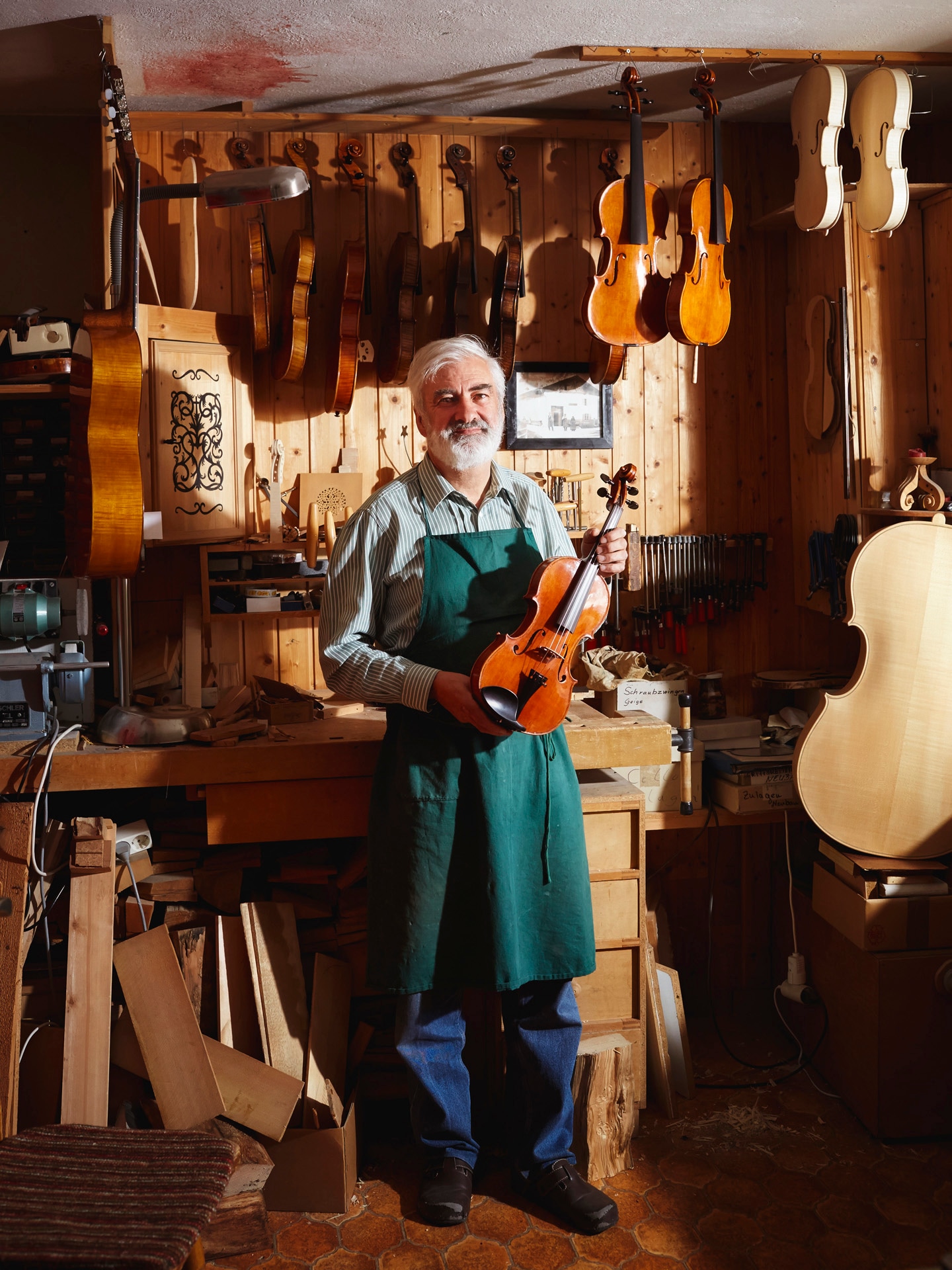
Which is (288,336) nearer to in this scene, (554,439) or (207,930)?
(554,439)

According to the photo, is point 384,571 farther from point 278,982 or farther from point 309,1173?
point 309,1173

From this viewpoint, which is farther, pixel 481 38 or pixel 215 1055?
pixel 481 38

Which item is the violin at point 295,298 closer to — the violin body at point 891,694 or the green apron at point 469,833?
the green apron at point 469,833

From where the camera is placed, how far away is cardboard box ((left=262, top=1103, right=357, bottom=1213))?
2533 millimetres

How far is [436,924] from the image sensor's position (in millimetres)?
2416

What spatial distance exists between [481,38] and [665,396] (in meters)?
1.31

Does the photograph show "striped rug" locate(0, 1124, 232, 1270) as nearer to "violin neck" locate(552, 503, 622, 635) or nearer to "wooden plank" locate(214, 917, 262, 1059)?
"wooden plank" locate(214, 917, 262, 1059)

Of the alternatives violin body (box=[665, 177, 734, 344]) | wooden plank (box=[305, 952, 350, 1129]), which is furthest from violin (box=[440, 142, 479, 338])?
wooden plank (box=[305, 952, 350, 1129])

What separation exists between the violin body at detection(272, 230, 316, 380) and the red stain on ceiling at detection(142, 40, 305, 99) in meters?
0.45

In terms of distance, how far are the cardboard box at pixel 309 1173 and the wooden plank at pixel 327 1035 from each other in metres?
0.05

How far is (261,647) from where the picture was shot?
11.7 feet

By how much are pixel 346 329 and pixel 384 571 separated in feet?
4.03

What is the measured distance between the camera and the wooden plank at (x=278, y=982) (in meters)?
2.67

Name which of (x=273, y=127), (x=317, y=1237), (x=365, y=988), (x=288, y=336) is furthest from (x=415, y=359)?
(x=317, y=1237)
